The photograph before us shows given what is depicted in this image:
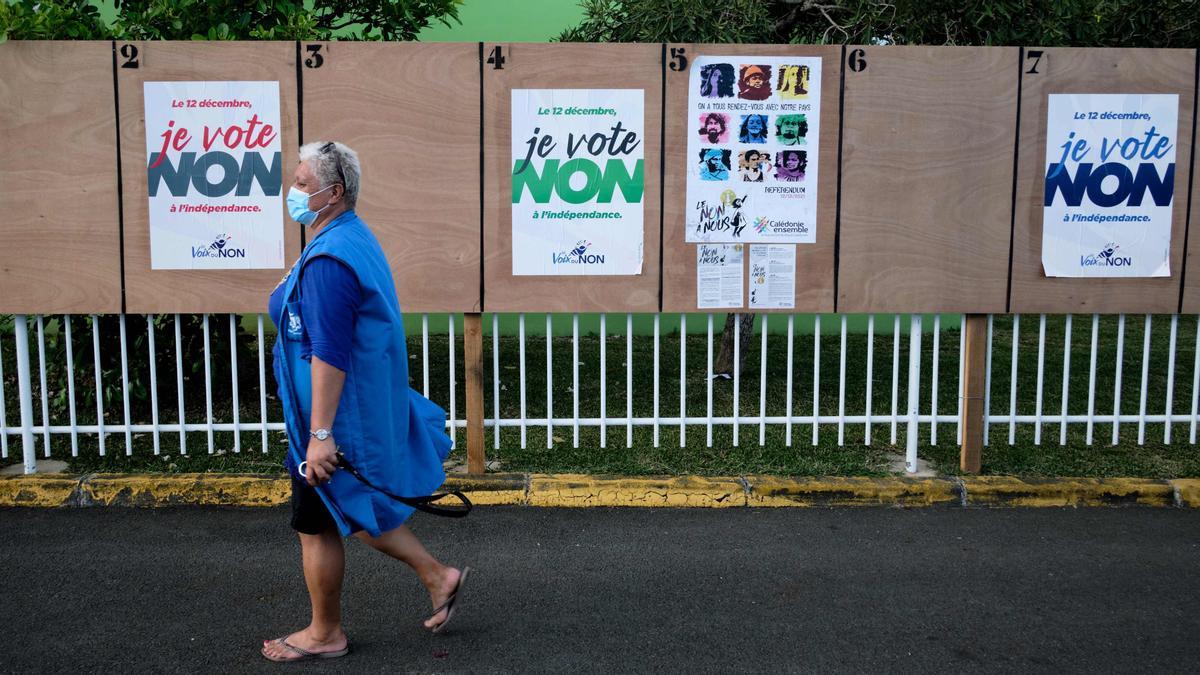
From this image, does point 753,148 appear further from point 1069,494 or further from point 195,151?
point 195,151

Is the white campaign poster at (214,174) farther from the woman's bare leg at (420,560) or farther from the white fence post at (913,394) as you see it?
the white fence post at (913,394)

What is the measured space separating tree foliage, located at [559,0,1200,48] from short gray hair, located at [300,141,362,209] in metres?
4.30

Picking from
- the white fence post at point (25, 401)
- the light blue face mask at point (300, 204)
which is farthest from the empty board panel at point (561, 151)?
the white fence post at point (25, 401)

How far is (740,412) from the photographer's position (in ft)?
26.2

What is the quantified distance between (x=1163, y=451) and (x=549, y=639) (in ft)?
15.1

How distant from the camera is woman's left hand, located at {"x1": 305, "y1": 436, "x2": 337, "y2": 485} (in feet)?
11.3

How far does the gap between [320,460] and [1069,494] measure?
14.0 feet

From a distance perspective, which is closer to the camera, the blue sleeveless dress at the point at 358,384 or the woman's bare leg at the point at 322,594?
the blue sleeveless dress at the point at 358,384

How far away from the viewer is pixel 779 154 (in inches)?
234

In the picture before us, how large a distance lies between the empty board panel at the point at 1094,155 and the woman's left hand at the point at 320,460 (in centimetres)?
420

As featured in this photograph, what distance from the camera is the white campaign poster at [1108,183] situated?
5949 millimetres

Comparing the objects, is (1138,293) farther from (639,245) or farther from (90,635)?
(90,635)

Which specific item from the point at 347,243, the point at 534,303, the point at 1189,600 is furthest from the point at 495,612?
the point at 1189,600

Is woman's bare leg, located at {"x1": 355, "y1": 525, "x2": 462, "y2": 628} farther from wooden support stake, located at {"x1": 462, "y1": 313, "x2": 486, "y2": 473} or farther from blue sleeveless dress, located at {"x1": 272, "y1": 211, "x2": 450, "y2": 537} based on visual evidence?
wooden support stake, located at {"x1": 462, "y1": 313, "x2": 486, "y2": 473}
